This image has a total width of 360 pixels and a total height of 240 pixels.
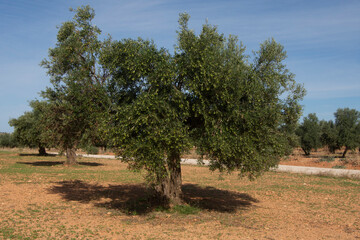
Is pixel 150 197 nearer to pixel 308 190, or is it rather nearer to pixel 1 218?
pixel 1 218

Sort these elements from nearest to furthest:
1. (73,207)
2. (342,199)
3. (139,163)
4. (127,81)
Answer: (139,163)
(127,81)
(73,207)
(342,199)

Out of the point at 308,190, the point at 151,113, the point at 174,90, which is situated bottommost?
the point at 308,190

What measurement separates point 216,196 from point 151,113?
29.4 feet

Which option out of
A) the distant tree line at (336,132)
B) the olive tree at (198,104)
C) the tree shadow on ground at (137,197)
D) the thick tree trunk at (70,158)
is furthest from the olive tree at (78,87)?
the distant tree line at (336,132)

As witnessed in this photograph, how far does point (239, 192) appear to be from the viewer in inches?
740

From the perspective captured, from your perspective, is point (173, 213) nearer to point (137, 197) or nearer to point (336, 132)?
point (137, 197)

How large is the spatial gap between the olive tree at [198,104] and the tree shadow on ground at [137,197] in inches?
96.5

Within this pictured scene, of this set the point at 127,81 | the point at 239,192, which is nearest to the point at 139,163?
Result: the point at 127,81

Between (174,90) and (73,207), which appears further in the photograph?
(73,207)

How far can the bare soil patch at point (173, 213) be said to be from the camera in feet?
32.9

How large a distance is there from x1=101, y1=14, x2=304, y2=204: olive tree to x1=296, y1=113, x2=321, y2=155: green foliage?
163ft

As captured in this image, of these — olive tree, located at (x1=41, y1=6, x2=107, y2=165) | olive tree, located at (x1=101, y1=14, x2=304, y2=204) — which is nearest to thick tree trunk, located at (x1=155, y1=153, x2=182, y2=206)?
olive tree, located at (x1=101, y1=14, x2=304, y2=204)

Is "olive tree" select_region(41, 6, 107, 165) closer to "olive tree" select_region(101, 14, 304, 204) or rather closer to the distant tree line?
"olive tree" select_region(101, 14, 304, 204)

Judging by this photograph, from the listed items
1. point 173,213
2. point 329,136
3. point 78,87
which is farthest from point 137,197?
point 329,136
